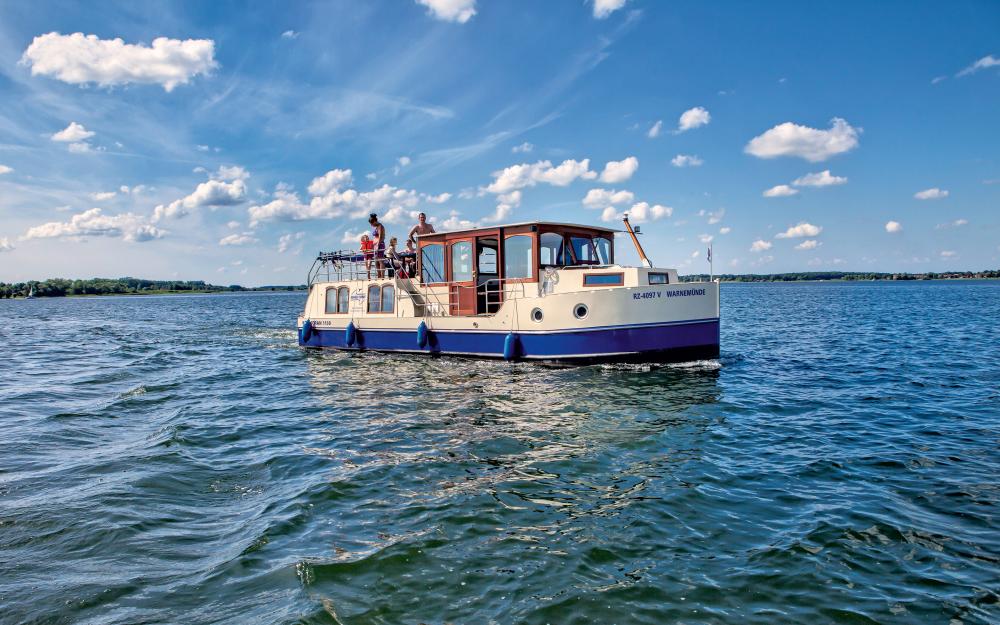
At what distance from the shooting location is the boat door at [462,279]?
1844cm

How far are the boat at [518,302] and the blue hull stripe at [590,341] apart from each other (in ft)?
0.10

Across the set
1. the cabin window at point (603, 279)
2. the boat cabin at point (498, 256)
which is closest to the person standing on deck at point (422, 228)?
the boat cabin at point (498, 256)

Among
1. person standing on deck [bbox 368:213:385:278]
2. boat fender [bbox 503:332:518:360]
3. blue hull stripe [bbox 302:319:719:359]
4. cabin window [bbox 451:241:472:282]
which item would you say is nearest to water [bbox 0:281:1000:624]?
blue hull stripe [bbox 302:319:719:359]

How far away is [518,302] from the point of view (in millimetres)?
16656

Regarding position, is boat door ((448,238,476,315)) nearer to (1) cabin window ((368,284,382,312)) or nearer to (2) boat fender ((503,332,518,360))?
(2) boat fender ((503,332,518,360))

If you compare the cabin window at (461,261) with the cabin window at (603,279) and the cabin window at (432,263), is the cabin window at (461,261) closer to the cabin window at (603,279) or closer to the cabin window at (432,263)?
the cabin window at (432,263)

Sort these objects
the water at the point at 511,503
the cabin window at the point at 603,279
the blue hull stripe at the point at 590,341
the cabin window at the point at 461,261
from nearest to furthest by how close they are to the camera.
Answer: the water at the point at 511,503, the blue hull stripe at the point at 590,341, the cabin window at the point at 603,279, the cabin window at the point at 461,261

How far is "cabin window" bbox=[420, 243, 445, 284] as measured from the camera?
19.6 meters

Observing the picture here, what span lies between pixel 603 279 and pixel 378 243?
984 centimetres

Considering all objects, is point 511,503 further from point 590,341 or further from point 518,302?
point 518,302

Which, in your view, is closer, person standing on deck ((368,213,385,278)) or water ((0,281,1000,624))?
water ((0,281,1000,624))

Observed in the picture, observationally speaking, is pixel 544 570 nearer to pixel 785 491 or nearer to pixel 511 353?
pixel 785 491

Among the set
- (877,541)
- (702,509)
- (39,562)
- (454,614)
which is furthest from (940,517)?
(39,562)

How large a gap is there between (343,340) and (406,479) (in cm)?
1533
